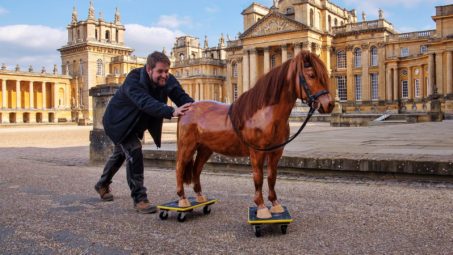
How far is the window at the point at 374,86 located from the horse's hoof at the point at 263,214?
178 feet

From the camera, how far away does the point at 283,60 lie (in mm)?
57500

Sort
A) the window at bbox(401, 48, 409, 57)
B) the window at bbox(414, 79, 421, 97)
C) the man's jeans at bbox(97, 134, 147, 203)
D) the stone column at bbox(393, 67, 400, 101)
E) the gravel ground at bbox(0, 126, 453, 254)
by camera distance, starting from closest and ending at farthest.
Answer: the gravel ground at bbox(0, 126, 453, 254), the man's jeans at bbox(97, 134, 147, 203), the window at bbox(414, 79, 421, 97), the stone column at bbox(393, 67, 400, 101), the window at bbox(401, 48, 409, 57)

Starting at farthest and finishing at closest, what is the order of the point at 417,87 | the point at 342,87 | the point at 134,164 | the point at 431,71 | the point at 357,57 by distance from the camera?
the point at 342,87
the point at 357,57
the point at 417,87
the point at 431,71
the point at 134,164

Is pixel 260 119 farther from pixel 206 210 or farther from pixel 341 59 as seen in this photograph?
pixel 341 59

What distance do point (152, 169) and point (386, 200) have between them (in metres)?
5.34

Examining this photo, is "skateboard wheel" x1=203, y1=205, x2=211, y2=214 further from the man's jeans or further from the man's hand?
the man's hand

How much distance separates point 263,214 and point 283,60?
54.9 metres

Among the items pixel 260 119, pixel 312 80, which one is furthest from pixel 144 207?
pixel 312 80

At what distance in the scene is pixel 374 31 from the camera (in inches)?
2133

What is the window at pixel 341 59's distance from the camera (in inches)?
2288

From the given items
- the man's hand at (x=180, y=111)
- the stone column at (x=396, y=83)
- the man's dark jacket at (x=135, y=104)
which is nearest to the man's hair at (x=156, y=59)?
the man's dark jacket at (x=135, y=104)

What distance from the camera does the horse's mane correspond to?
3.88m

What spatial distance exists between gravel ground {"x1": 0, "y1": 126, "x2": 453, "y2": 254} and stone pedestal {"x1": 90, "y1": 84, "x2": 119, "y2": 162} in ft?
10.9

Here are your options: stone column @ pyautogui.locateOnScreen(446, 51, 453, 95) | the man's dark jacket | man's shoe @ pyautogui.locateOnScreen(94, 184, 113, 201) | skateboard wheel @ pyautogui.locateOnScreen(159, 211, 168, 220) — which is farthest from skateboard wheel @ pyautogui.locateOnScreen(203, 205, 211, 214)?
stone column @ pyautogui.locateOnScreen(446, 51, 453, 95)
